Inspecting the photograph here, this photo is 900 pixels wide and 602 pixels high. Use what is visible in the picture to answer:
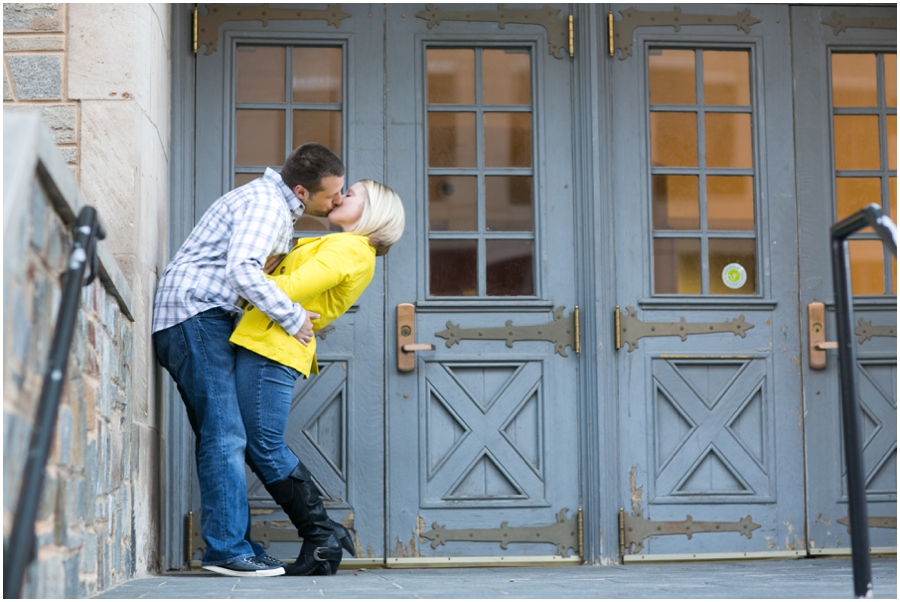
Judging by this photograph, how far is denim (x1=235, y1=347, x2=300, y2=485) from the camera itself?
4391 mm

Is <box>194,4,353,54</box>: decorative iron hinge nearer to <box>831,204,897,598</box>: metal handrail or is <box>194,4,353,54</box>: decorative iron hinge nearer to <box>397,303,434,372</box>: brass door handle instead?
<box>397,303,434,372</box>: brass door handle

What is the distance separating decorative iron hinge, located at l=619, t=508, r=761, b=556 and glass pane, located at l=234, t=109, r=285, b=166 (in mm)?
2375

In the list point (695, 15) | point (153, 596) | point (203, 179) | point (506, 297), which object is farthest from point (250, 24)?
point (153, 596)

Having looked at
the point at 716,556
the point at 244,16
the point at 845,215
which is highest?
the point at 244,16

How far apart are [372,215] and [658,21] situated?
76.4 inches

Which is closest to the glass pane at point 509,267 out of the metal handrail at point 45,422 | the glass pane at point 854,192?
the glass pane at point 854,192

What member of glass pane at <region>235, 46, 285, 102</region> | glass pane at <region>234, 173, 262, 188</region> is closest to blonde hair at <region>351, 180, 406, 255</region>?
glass pane at <region>234, 173, 262, 188</region>

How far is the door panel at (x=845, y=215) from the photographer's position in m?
5.42

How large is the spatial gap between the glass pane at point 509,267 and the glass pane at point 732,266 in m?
0.90

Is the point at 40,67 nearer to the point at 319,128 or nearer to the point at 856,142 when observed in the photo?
the point at 319,128

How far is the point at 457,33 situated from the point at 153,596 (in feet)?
10.7

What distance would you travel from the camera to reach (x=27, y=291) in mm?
2469

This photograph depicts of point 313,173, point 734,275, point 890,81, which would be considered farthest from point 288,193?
point 890,81

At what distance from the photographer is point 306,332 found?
14.3 feet
